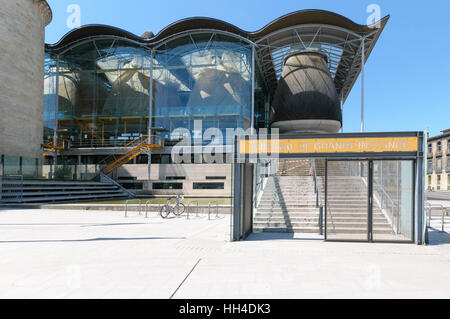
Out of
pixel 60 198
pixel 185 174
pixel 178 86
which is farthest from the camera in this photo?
pixel 178 86

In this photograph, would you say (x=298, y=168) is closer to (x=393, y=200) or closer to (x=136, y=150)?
(x=393, y=200)

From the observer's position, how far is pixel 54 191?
2177 centimetres

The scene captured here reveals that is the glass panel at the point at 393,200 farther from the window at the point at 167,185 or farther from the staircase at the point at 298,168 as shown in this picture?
the window at the point at 167,185

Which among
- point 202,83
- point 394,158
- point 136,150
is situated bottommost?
point 394,158

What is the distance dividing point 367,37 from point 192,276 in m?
33.9

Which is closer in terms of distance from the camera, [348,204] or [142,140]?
[348,204]

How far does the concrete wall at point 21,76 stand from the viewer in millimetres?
24188

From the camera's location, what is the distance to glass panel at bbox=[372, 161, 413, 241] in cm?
930

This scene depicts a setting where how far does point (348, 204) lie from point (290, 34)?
89.1 feet

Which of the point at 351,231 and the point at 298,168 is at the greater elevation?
the point at 298,168

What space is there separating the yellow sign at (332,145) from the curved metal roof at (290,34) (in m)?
25.2

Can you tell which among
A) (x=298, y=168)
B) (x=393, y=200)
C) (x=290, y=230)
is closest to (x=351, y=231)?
(x=393, y=200)

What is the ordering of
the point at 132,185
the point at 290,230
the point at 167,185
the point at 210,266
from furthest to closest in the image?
the point at 132,185 → the point at 167,185 → the point at 290,230 → the point at 210,266
